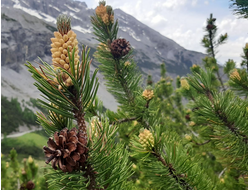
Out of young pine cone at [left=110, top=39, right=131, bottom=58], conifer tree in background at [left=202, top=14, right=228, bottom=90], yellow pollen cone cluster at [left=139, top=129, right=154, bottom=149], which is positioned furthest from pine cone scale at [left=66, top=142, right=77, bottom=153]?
conifer tree in background at [left=202, top=14, right=228, bottom=90]

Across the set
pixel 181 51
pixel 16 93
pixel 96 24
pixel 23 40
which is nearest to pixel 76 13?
pixel 23 40

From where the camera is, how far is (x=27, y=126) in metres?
57.0

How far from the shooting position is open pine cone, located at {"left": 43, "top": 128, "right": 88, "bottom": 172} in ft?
2.08

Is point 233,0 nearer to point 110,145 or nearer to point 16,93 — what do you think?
point 110,145

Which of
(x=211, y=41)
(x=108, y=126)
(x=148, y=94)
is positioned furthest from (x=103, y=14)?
(x=211, y=41)

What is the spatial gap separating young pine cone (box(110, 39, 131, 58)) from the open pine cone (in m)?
1.22

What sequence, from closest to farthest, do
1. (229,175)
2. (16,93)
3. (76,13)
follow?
(229,175) < (16,93) < (76,13)

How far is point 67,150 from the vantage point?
62 centimetres

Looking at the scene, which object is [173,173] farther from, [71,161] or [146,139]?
[71,161]

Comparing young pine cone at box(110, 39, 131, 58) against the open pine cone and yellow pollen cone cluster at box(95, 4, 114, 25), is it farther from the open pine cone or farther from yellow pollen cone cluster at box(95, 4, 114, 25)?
the open pine cone

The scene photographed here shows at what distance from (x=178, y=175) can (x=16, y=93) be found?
79.2 meters

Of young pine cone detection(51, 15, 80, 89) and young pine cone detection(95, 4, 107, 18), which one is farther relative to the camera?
young pine cone detection(95, 4, 107, 18)

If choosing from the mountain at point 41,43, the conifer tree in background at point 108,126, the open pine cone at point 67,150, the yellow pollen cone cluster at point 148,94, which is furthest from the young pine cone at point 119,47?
→ the mountain at point 41,43

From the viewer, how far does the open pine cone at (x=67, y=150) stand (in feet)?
2.08
